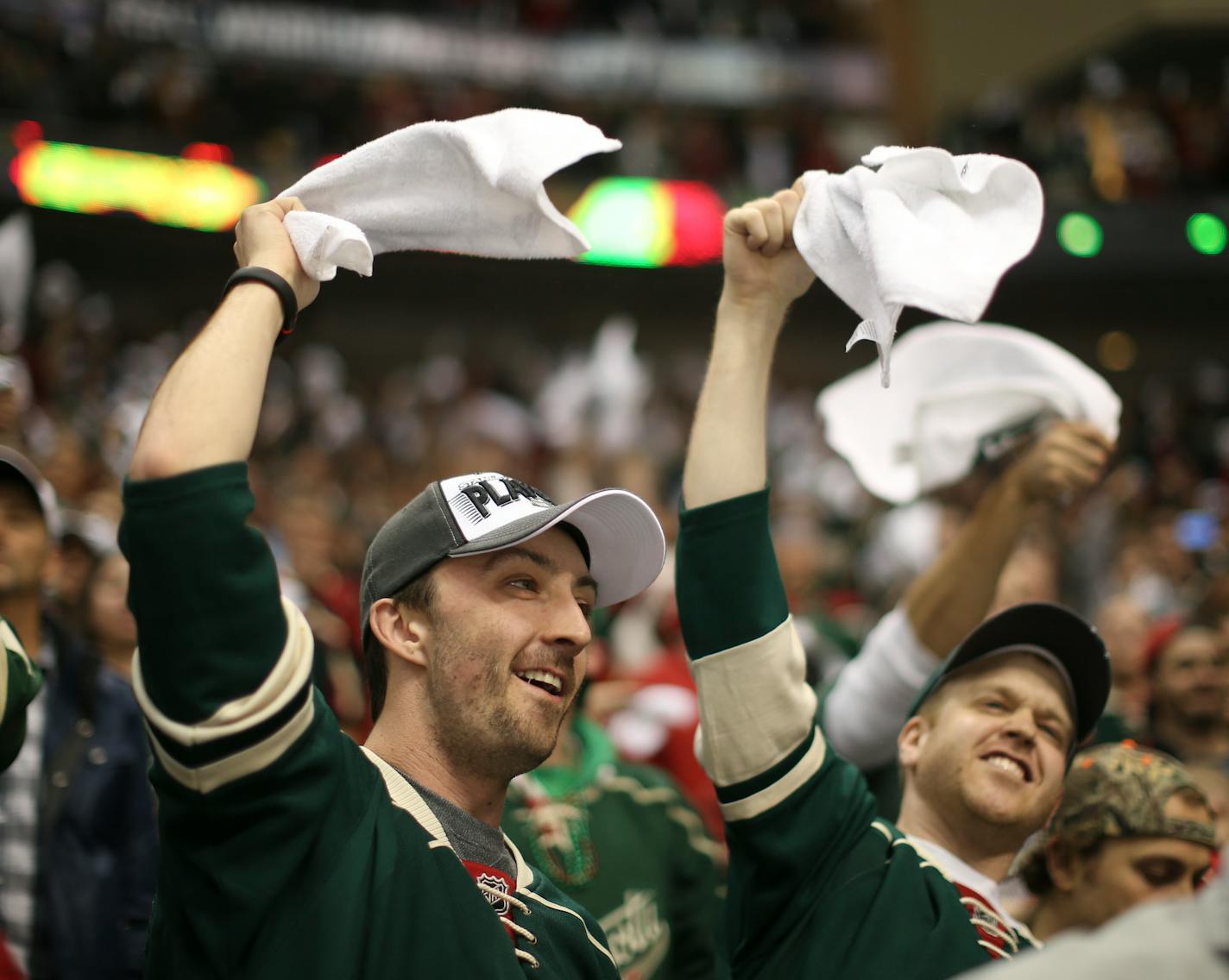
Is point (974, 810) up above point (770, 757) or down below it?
below

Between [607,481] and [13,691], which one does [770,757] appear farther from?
[607,481]

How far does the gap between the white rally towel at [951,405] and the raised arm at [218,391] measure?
1.62 metres

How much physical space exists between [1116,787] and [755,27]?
18460 mm

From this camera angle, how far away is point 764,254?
216 cm

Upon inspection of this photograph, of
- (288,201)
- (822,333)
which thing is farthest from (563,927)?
(822,333)

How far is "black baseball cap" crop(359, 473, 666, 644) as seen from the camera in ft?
6.50

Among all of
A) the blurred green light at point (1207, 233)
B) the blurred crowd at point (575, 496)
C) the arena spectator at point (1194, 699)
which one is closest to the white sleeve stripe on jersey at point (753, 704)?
the blurred crowd at point (575, 496)

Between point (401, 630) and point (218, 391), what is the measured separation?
1.72ft

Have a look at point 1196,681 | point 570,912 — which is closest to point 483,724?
point 570,912

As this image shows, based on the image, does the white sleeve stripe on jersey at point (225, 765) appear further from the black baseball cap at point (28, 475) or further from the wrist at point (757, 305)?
the black baseball cap at point (28, 475)

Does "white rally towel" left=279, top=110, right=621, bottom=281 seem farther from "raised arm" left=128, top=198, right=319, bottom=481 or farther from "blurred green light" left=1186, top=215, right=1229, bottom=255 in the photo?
"blurred green light" left=1186, top=215, right=1229, bottom=255

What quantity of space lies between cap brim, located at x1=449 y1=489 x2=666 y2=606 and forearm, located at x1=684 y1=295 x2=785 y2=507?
112mm

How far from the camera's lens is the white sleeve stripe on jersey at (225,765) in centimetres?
154

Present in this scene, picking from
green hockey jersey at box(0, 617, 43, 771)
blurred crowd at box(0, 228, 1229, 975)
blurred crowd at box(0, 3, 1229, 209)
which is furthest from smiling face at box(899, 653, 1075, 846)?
blurred crowd at box(0, 3, 1229, 209)
